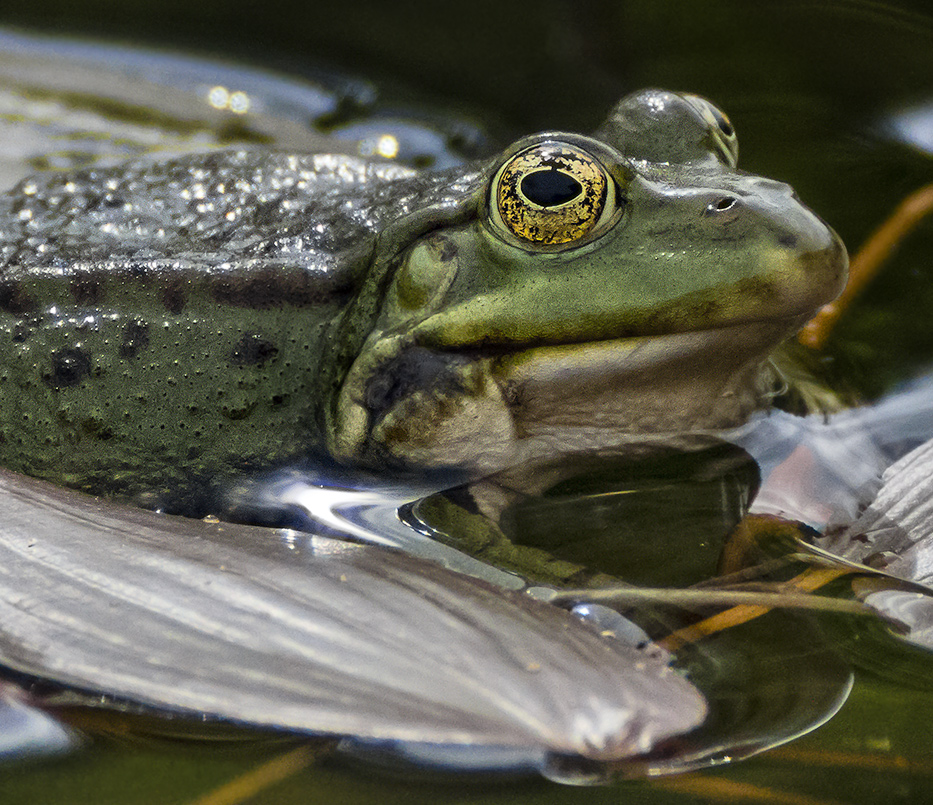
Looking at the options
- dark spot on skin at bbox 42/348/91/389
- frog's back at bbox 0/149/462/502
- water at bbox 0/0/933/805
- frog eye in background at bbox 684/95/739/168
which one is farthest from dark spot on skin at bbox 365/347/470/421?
frog eye in background at bbox 684/95/739/168

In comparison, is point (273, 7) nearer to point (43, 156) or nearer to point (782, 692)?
point (43, 156)

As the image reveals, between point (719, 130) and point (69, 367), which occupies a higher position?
point (719, 130)

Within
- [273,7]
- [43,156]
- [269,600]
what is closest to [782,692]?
[269,600]

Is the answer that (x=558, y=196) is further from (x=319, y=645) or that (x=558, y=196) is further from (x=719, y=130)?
(x=319, y=645)

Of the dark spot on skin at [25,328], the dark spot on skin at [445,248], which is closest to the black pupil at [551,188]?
the dark spot on skin at [445,248]

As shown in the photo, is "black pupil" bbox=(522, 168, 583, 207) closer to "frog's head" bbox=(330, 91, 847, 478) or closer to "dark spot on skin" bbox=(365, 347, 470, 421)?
Answer: "frog's head" bbox=(330, 91, 847, 478)

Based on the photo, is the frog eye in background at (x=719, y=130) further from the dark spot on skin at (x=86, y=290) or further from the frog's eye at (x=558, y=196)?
the dark spot on skin at (x=86, y=290)

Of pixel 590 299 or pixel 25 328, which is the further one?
pixel 25 328

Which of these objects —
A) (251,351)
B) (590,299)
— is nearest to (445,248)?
(590,299)
